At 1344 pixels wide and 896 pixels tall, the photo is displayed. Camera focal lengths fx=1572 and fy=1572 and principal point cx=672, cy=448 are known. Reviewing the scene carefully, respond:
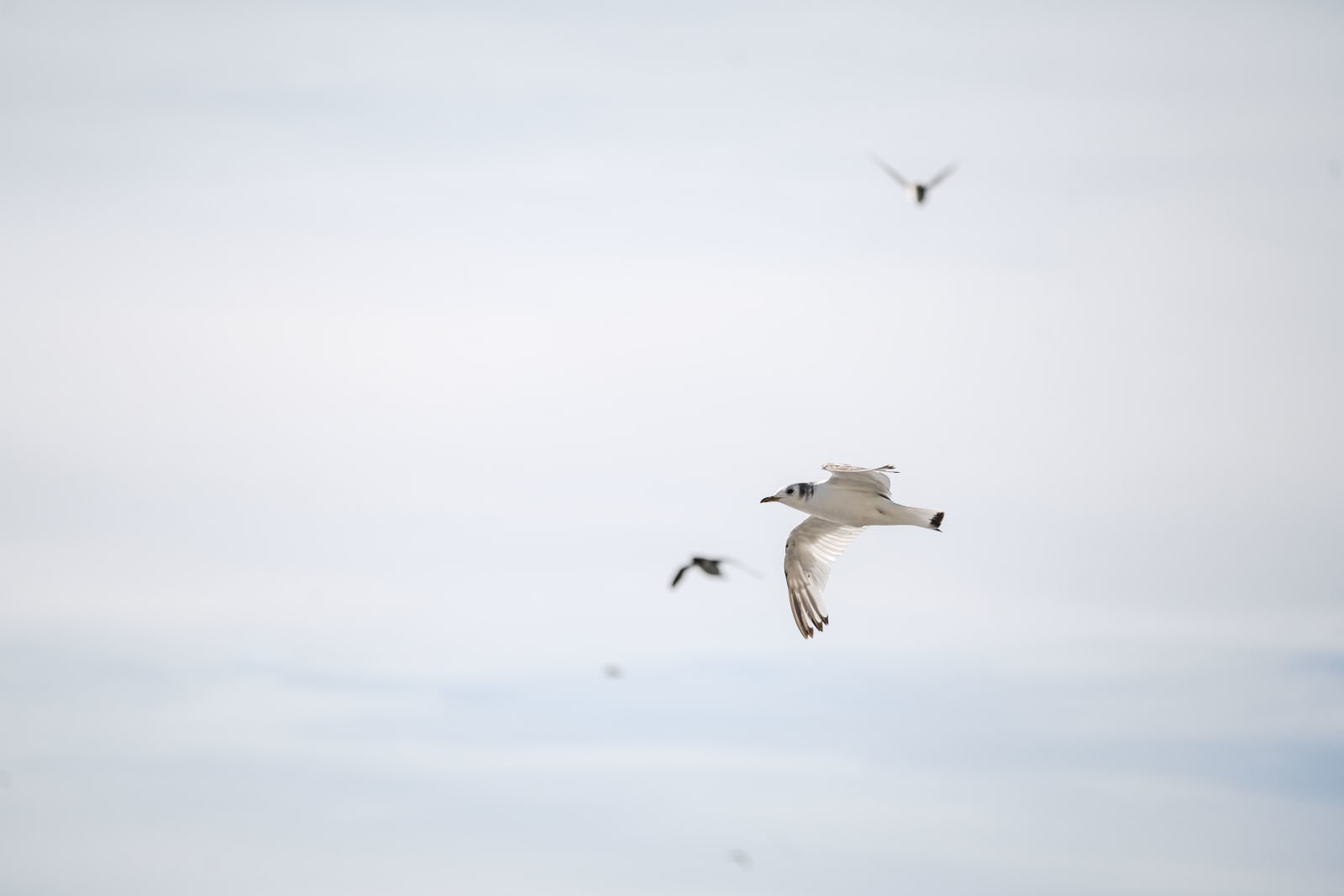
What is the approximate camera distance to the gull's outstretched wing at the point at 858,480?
2334 cm

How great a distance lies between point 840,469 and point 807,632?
3.69m

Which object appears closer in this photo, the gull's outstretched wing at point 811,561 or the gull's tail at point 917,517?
the gull's tail at point 917,517

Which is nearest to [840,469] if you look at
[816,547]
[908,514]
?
[908,514]

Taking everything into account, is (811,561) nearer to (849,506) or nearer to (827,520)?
(827,520)

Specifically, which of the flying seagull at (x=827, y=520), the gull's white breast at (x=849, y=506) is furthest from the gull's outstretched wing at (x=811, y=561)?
the gull's white breast at (x=849, y=506)

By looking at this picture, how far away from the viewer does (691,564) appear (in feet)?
73.3

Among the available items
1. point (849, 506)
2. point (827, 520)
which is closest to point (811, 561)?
point (827, 520)

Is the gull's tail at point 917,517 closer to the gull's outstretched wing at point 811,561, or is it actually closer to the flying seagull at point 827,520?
the flying seagull at point 827,520

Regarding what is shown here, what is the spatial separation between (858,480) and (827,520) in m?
1.96

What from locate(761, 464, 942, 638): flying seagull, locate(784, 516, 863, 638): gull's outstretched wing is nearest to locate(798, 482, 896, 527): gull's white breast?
locate(761, 464, 942, 638): flying seagull

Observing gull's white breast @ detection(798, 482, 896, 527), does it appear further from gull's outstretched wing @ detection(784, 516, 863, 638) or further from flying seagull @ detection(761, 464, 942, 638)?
gull's outstretched wing @ detection(784, 516, 863, 638)

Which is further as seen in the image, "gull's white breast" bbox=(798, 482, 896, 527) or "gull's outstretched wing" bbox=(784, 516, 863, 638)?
"gull's outstretched wing" bbox=(784, 516, 863, 638)

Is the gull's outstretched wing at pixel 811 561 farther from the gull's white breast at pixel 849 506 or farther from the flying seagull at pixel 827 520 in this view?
the gull's white breast at pixel 849 506

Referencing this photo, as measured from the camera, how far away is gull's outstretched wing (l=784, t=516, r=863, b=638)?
85.4 feet
